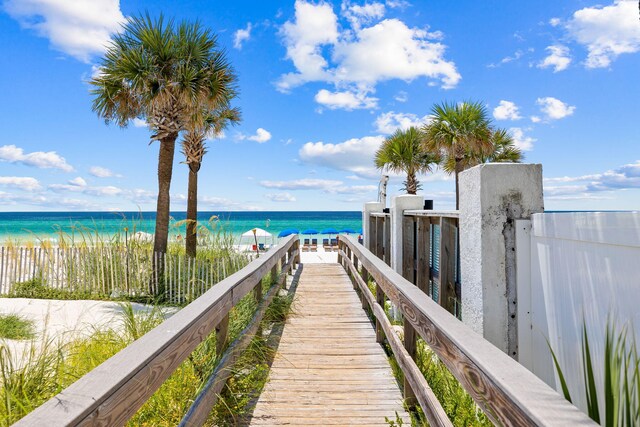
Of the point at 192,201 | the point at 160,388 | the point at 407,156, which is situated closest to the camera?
the point at 160,388

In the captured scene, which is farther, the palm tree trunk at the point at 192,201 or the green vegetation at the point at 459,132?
the green vegetation at the point at 459,132

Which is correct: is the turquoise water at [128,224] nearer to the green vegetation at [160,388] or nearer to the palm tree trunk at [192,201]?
the palm tree trunk at [192,201]

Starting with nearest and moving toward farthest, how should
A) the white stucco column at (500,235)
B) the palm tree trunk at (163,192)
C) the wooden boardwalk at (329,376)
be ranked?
the white stucco column at (500,235) < the wooden boardwalk at (329,376) < the palm tree trunk at (163,192)

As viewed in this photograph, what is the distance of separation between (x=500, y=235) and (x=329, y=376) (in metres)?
1.83

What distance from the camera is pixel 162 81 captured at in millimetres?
10617

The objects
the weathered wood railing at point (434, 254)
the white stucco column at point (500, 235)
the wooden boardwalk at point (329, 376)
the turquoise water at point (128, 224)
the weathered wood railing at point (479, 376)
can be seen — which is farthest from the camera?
the turquoise water at point (128, 224)

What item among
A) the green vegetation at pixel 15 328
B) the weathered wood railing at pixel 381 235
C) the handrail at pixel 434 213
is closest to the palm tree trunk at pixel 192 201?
the green vegetation at pixel 15 328

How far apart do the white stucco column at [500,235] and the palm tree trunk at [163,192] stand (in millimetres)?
9460

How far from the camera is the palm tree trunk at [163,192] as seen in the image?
10.6m

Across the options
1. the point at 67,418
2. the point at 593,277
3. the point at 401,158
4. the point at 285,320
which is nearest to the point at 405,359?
the point at 593,277

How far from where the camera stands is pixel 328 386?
3.13 metres

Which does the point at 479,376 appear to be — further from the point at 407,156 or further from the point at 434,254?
the point at 407,156

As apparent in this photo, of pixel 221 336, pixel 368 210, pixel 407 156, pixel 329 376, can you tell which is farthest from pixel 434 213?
pixel 407 156

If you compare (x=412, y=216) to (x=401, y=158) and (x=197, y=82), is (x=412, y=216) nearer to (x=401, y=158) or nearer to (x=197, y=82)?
(x=197, y=82)
